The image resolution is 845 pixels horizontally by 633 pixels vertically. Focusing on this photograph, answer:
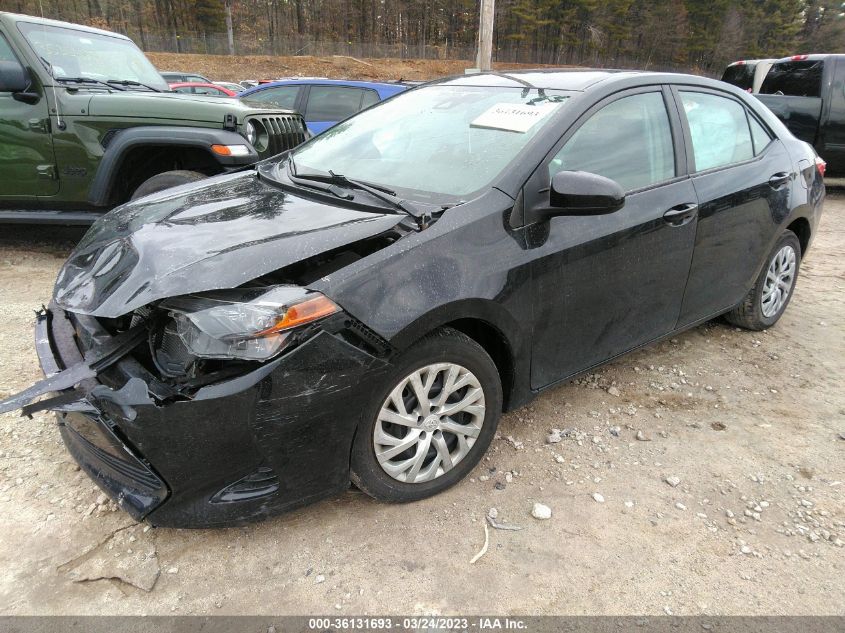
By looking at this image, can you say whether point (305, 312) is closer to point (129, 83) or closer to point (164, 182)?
point (164, 182)

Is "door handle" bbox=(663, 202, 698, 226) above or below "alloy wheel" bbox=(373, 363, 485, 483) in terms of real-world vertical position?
above

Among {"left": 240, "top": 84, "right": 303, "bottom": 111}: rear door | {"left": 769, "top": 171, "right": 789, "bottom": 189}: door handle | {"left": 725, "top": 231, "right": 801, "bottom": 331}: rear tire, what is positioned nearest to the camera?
{"left": 769, "top": 171, "right": 789, "bottom": 189}: door handle

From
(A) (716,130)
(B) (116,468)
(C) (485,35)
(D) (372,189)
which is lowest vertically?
(B) (116,468)

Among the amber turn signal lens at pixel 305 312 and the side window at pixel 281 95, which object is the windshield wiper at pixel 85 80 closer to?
the side window at pixel 281 95

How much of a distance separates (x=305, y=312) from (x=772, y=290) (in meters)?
3.55

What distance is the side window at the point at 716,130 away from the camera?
3.18m

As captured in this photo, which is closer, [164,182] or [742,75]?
[164,182]

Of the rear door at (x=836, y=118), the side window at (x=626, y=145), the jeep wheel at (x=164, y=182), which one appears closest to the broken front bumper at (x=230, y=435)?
the side window at (x=626, y=145)

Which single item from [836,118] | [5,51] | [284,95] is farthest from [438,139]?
[836,118]

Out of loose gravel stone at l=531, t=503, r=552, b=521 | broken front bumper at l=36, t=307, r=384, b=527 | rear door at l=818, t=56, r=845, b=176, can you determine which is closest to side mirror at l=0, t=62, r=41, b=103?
broken front bumper at l=36, t=307, r=384, b=527

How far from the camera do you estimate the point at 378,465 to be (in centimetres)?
217

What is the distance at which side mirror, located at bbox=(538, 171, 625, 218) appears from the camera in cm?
231

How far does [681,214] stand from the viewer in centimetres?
295

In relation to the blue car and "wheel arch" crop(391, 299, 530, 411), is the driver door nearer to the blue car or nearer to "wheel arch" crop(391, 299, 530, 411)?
"wheel arch" crop(391, 299, 530, 411)
